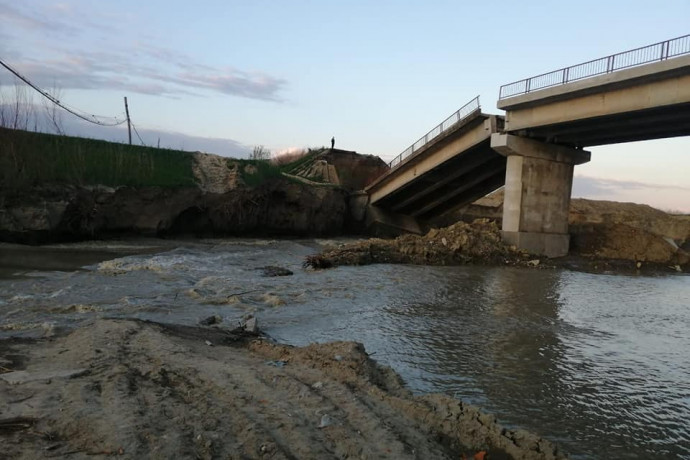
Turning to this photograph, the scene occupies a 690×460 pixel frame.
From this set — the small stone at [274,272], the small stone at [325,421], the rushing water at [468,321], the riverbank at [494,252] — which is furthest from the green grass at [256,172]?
the small stone at [325,421]

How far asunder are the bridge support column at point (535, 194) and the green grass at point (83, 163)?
16945 mm

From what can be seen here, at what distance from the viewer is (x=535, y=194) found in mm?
25156

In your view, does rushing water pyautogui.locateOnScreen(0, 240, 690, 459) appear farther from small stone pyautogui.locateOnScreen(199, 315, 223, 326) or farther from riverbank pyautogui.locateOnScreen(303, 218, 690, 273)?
riverbank pyautogui.locateOnScreen(303, 218, 690, 273)

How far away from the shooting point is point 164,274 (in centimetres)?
1306

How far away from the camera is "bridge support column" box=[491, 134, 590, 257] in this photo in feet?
80.7

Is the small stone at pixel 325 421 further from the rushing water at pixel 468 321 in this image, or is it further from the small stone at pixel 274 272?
the small stone at pixel 274 272

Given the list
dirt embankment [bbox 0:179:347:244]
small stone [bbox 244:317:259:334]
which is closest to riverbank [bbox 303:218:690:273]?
small stone [bbox 244:317:259:334]

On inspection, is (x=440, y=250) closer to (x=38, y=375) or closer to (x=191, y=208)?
(x=191, y=208)

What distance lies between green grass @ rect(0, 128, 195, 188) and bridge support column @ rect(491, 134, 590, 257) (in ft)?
55.6

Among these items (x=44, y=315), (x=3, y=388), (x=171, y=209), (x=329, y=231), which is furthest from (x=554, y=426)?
(x=329, y=231)

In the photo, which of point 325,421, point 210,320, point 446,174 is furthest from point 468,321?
point 446,174

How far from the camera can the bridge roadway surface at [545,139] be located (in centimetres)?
1892

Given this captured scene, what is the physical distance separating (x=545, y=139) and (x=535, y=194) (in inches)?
118

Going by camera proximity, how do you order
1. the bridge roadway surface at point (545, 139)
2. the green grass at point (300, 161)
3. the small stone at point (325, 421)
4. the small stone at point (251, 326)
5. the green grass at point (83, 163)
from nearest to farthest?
the small stone at point (325, 421) → the small stone at point (251, 326) → the bridge roadway surface at point (545, 139) → the green grass at point (83, 163) → the green grass at point (300, 161)
